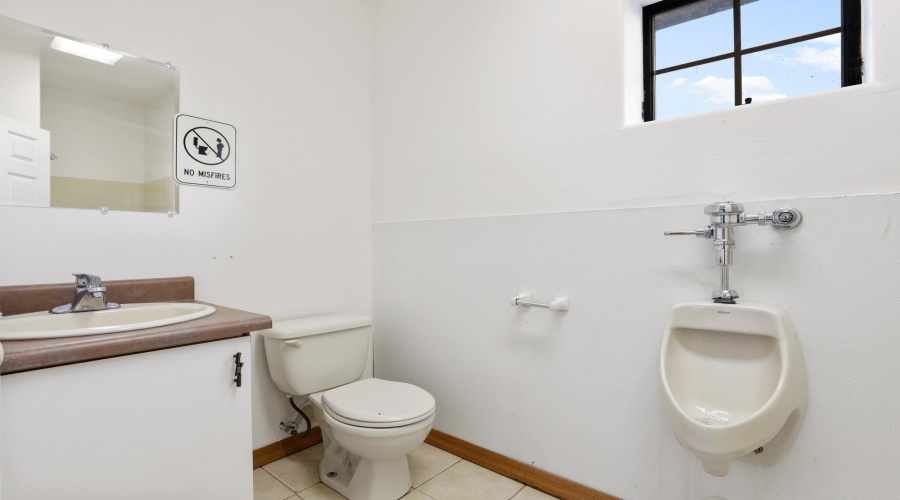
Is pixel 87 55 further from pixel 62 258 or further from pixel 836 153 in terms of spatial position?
pixel 836 153

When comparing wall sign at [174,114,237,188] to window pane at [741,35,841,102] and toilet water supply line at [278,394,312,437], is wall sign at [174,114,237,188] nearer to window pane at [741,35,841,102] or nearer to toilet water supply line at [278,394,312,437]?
toilet water supply line at [278,394,312,437]

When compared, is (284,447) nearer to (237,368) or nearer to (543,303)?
(237,368)

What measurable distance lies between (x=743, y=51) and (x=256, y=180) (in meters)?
1.90

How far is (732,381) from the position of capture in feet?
3.82

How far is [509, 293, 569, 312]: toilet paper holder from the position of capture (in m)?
1.51

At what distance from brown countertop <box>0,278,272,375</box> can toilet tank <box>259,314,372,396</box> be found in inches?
15.2

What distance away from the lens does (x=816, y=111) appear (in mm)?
1107

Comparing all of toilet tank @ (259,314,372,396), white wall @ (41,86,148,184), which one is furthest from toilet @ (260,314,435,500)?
white wall @ (41,86,148,184)

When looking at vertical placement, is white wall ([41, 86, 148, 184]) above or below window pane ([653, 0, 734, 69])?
below

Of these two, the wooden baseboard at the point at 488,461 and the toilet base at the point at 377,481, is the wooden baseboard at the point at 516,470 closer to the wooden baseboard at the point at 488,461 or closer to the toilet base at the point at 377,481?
the wooden baseboard at the point at 488,461

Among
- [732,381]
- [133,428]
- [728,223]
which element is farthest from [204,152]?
[732,381]

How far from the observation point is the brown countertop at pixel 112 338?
32.3 inches

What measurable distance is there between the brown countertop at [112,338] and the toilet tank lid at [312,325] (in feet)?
1.11

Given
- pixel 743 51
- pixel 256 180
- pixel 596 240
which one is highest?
pixel 743 51
